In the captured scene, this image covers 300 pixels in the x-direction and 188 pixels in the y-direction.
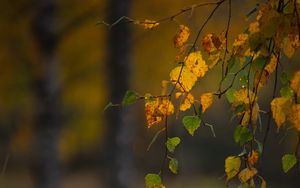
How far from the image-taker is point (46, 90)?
11.0 metres

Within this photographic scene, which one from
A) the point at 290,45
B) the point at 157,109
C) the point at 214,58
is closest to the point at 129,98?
the point at 157,109

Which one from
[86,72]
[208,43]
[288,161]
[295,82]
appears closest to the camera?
[295,82]

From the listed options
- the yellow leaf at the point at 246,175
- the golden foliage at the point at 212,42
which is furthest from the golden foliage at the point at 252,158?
the golden foliage at the point at 212,42

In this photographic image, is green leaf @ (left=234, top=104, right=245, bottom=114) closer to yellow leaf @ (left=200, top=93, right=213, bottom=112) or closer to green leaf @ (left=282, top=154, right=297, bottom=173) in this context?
yellow leaf @ (left=200, top=93, right=213, bottom=112)

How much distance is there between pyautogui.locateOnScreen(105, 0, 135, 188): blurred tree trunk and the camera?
11297 millimetres

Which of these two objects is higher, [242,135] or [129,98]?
[129,98]

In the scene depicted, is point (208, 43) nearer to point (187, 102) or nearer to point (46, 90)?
point (187, 102)

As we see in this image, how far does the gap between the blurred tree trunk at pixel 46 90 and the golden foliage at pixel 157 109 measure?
8571 mm

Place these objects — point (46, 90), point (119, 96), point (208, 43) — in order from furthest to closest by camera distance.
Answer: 1. point (119, 96)
2. point (46, 90)
3. point (208, 43)

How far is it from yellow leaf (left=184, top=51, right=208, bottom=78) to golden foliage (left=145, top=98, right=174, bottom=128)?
0.46ft

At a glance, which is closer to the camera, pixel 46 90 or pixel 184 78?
pixel 184 78

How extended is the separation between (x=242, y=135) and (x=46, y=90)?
8838 millimetres

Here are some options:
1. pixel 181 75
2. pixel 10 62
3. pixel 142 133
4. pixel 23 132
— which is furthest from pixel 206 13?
pixel 181 75

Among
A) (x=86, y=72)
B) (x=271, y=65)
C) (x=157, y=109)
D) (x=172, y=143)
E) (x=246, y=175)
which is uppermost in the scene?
(x=86, y=72)
